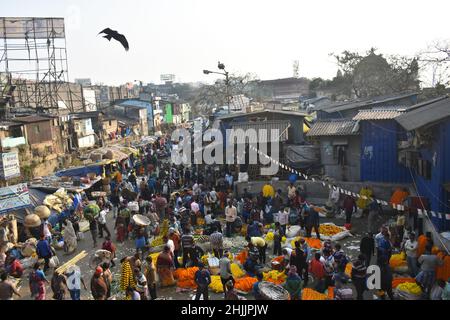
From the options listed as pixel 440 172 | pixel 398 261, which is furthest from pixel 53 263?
pixel 440 172

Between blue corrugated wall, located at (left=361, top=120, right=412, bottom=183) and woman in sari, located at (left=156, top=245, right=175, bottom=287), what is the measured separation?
10576mm

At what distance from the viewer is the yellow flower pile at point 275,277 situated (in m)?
10.7

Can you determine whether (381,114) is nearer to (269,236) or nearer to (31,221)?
(269,236)

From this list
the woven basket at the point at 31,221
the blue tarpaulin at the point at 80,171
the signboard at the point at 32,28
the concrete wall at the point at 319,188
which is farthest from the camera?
the signboard at the point at 32,28

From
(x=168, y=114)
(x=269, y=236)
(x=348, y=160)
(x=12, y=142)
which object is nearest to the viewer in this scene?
(x=269, y=236)

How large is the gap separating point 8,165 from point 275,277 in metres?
15.2

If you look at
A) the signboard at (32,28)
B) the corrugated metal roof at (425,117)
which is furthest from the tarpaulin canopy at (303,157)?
the signboard at (32,28)

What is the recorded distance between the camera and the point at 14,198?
55.7 ft

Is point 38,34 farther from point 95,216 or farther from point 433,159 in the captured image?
point 433,159

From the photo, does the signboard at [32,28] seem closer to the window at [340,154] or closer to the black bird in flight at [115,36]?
the black bird in flight at [115,36]

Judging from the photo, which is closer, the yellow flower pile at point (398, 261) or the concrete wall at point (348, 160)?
the yellow flower pile at point (398, 261)

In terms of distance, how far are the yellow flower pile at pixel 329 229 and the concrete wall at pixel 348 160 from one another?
15.5ft

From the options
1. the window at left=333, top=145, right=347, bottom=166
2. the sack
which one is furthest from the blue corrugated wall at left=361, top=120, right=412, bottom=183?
the sack
